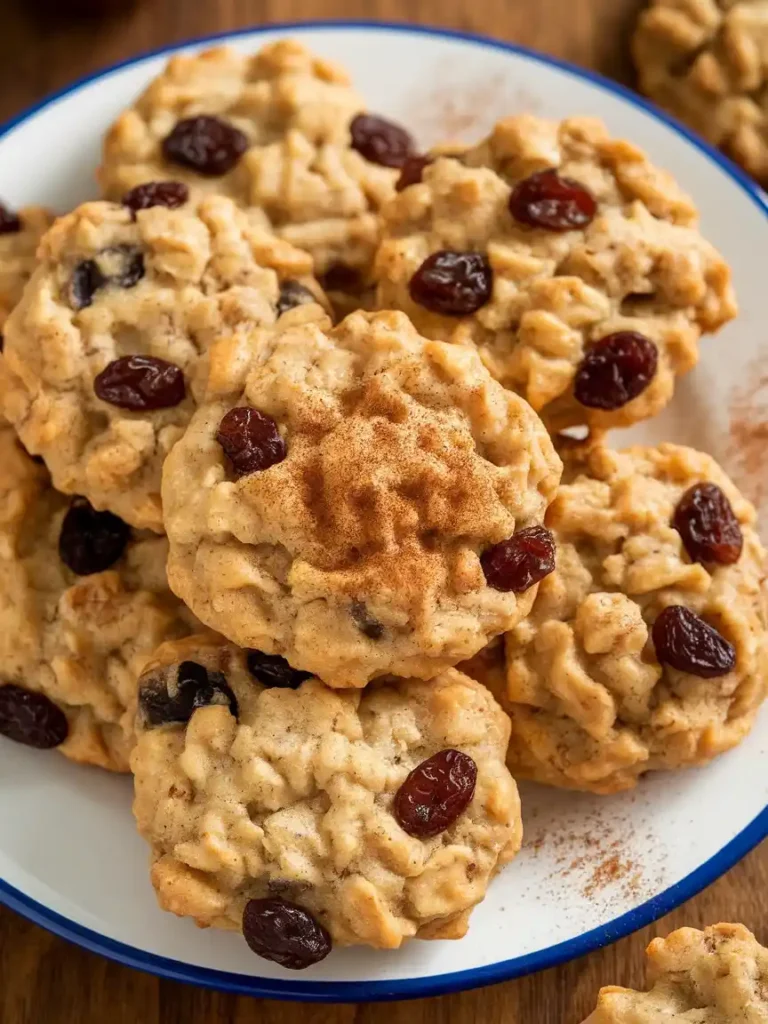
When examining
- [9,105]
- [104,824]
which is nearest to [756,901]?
[104,824]

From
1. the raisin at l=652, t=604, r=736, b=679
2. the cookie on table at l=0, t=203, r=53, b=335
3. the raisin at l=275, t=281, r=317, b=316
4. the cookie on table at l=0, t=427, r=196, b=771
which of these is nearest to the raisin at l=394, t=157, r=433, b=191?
the raisin at l=275, t=281, r=317, b=316

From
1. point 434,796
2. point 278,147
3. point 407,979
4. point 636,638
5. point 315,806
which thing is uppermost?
point 278,147

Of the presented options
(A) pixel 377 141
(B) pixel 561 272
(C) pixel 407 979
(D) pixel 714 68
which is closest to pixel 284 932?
(C) pixel 407 979

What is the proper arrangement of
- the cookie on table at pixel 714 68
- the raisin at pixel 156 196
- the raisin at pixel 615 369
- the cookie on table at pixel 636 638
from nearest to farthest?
1. the cookie on table at pixel 636 638
2. the raisin at pixel 615 369
3. the raisin at pixel 156 196
4. the cookie on table at pixel 714 68

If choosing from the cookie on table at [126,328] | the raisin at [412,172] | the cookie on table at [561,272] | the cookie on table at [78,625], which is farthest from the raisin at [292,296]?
the cookie on table at [78,625]

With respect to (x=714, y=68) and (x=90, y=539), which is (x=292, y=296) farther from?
(x=714, y=68)

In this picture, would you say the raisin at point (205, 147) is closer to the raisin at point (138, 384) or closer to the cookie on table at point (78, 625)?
the raisin at point (138, 384)
